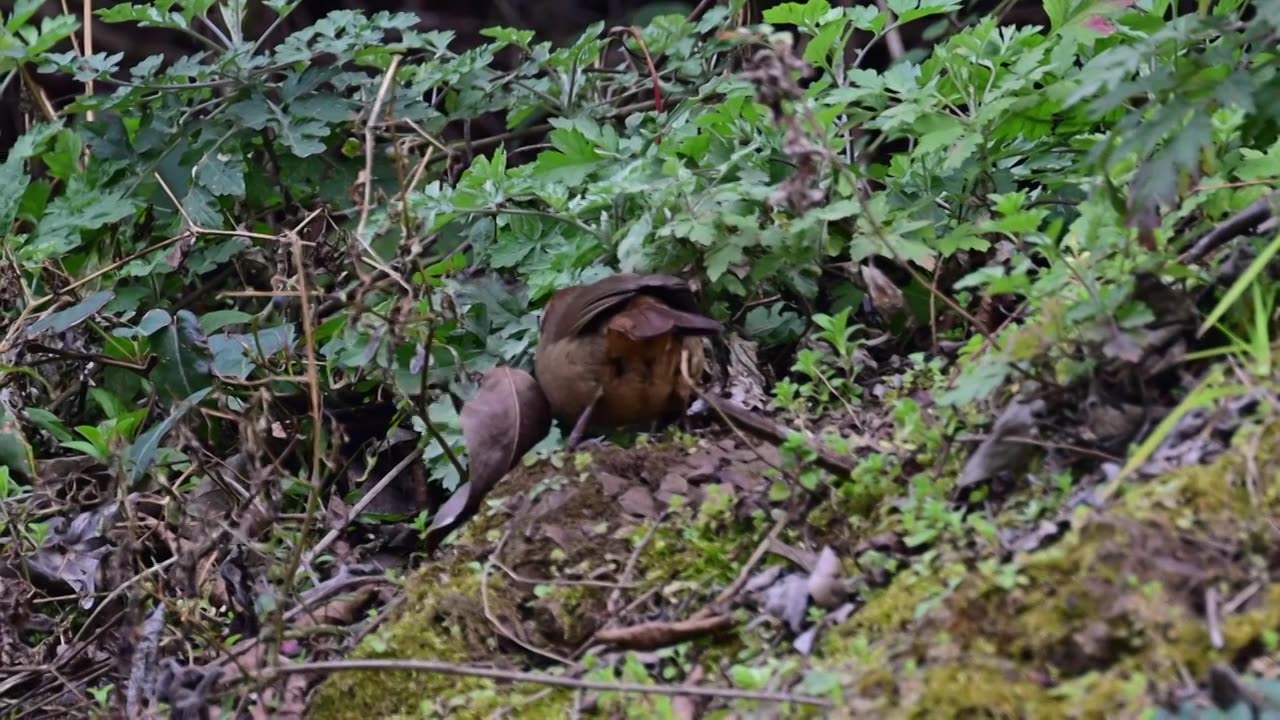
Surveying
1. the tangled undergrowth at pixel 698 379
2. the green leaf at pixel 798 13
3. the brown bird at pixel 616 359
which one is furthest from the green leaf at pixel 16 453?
the green leaf at pixel 798 13

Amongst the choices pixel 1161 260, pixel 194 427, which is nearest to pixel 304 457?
pixel 194 427

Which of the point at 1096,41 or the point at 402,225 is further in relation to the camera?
the point at 1096,41

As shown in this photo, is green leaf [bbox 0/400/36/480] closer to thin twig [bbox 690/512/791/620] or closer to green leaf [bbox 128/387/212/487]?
green leaf [bbox 128/387/212/487]

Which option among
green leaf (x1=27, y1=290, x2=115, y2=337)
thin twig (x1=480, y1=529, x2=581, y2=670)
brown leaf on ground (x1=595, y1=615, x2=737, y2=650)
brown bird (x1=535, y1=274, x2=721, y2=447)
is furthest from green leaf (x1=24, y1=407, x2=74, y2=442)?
brown leaf on ground (x1=595, y1=615, x2=737, y2=650)

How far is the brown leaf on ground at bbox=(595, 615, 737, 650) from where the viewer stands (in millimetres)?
1963

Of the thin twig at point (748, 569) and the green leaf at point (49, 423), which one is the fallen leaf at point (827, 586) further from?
the green leaf at point (49, 423)

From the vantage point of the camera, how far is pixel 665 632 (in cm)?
198

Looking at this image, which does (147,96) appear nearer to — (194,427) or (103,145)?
(103,145)

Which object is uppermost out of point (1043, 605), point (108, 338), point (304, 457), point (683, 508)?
point (1043, 605)

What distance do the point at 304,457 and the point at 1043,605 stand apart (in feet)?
7.00

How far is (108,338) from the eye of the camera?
3312mm

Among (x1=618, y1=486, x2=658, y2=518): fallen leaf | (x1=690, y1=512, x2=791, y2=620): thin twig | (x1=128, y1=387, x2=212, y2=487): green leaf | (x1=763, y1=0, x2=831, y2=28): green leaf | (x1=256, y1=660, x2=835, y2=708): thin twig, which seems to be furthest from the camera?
(x1=763, y1=0, x2=831, y2=28): green leaf

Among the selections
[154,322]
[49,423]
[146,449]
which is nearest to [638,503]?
[146,449]

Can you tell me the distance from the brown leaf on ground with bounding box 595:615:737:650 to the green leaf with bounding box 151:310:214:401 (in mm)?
1657
